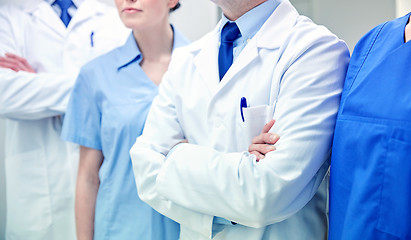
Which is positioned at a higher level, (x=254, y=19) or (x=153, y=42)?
(x=254, y=19)

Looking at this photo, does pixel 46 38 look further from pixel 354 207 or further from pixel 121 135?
pixel 354 207

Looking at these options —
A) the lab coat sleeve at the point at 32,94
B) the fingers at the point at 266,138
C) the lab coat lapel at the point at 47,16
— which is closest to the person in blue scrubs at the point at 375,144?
the fingers at the point at 266,138

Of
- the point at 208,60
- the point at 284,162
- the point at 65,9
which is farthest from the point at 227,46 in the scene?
the point at 65,9

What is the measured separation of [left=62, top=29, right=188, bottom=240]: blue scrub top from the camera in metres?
1.19

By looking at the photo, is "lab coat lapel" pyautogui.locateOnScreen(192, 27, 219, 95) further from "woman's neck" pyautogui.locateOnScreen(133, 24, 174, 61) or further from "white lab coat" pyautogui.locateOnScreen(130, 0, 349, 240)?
"woman's neck" pyautogui.locateOnScreen(133, 24, 174, 61)

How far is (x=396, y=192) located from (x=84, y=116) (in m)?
0.96

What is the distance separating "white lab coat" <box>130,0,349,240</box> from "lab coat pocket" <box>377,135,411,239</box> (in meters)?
0.16

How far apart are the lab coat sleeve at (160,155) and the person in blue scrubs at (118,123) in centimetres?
18

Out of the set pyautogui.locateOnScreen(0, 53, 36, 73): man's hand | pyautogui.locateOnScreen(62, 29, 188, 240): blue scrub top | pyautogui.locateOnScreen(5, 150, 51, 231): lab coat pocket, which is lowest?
pyautogui.locateOnScreen(5, 150, 51, 231): lab coat pocket

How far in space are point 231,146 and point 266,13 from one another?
1.12 ft

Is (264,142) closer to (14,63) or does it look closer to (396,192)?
(396,192)

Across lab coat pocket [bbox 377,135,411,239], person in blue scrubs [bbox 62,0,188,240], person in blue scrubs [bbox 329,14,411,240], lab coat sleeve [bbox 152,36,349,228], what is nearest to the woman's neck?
person in blue scrubs [bbox 62,0,188,240]

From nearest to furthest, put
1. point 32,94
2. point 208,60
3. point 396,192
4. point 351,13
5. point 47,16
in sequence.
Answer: point 396,192 < point 208,60 < point 351,13 < point 32,94 < point 47,16

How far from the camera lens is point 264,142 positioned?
32.5 inches
